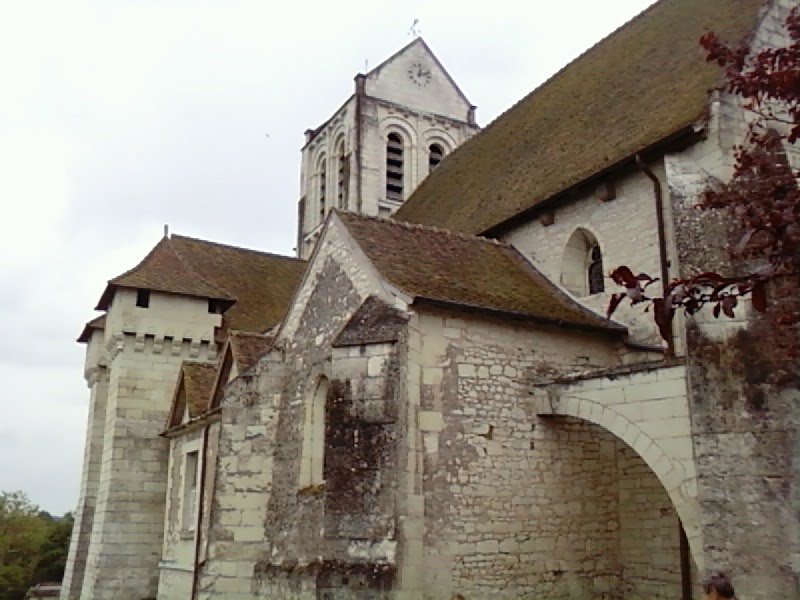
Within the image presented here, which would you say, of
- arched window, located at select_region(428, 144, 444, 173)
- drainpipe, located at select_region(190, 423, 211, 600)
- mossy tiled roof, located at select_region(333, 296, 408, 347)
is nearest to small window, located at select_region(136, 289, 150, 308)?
drainpipe, located at select_region(190, 423, 211, 600)

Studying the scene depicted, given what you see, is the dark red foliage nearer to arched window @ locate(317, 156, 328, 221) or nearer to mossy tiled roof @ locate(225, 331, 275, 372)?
mossy tiled roof @ locate(225, 331, 275, 372)

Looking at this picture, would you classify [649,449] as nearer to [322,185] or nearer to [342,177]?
[342,177]

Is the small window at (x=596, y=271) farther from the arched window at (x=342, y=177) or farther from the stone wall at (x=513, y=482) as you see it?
the arched window at (x=342, y=177)

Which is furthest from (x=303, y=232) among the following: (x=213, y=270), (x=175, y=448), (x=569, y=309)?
(x=569, y=309)

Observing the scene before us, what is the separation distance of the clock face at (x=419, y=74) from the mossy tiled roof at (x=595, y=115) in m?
10.7

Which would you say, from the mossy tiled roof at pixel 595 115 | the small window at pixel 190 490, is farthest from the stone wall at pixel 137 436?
the mossy tiled roof at pixel 595 115

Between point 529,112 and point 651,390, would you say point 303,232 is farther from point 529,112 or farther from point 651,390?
point 651,390

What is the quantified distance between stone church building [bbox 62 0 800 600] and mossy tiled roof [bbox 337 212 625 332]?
5 centimetres

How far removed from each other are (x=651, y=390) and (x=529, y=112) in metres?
9.72

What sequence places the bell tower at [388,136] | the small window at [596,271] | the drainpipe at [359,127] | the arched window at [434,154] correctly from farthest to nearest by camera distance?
the arched window at [434,154]
the bell tower at [388,136]
the drainpipe at [359,127]
the small window at [596,271]

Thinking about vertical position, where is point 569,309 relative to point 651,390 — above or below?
above

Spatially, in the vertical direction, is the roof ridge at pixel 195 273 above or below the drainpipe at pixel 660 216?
above

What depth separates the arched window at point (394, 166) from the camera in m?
28.8

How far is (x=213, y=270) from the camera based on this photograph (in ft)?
68.1
